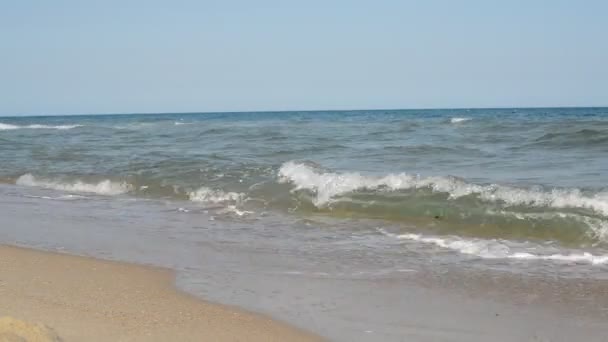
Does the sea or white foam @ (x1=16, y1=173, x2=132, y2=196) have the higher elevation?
the sea

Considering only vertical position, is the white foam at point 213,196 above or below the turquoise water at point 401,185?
below

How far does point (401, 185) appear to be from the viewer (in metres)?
10.4

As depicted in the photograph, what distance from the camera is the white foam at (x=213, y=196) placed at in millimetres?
11156

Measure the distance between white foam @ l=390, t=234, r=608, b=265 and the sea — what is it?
0.02 meters

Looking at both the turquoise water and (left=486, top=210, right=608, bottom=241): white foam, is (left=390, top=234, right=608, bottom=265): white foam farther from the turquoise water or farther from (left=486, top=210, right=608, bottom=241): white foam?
(left=486, top=210, right=608, bottom=241): white foam

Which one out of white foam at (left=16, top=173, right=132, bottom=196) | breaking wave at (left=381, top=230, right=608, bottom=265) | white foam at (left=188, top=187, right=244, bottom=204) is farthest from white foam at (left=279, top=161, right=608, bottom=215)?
white foam at (left=16, top=173, right=132, bottom=196)

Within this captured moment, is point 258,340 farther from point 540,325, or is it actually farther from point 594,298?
point 594,298

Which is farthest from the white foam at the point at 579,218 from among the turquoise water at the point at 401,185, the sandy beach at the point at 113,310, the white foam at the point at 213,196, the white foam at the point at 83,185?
the white foam at the point at 83,185

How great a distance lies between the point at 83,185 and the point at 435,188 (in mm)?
6966

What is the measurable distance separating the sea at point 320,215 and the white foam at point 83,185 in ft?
0.12

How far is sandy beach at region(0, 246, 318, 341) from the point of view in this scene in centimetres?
398

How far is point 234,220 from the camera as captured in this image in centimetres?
921

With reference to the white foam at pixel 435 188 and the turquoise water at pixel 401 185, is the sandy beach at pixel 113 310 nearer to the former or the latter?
the turquoise water at pixel 401 185

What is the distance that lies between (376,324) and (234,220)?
5.03 m
